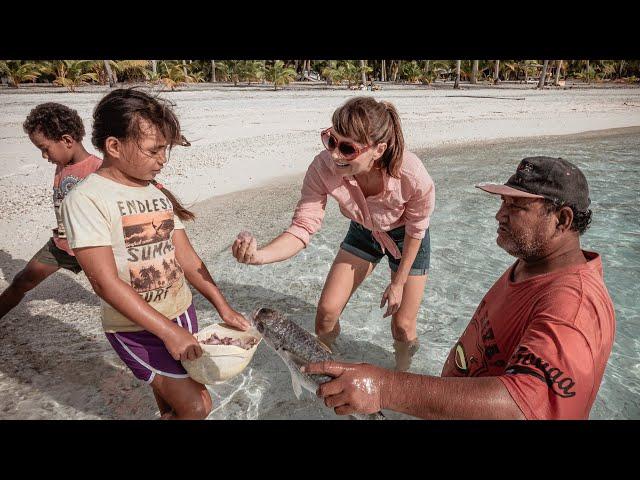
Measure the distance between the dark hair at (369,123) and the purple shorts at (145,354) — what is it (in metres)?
1.80

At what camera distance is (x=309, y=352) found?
1.91 metres

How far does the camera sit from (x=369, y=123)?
2.87 metres

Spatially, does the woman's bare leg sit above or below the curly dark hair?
below

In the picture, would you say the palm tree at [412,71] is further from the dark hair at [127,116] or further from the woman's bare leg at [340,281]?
the dark hair at [127,116]

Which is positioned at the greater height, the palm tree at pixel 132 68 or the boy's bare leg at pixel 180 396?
the palm tree at pixel 132 68

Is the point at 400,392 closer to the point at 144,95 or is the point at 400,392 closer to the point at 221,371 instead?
the point at 221,371

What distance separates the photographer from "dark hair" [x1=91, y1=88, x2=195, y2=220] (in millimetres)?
2234

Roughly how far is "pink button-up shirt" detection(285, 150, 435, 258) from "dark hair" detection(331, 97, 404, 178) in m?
0.28

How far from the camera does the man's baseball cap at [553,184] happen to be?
2.02 metres

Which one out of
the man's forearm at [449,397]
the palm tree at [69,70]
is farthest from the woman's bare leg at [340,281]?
the palm tree at [69,70]

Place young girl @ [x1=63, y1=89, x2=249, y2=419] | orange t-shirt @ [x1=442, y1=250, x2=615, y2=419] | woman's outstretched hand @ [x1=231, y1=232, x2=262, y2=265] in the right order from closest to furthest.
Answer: orange t-shirt @ [x1=442, y1=250, x2=615, y2=419]
young girl @ [x1=63, y1=89, x2=249, y2=419]
woman's outstretched hand @ [x1=231, y1=232, x2=262, y2=265]

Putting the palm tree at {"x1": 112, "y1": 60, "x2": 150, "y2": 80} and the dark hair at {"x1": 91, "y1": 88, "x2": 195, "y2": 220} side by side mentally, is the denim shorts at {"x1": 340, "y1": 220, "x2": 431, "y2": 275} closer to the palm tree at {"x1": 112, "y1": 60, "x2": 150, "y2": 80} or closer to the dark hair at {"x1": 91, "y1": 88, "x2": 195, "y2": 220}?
the dark hair at {"x1": 91, "y1": 88, "x2": 195, "y2": 220}

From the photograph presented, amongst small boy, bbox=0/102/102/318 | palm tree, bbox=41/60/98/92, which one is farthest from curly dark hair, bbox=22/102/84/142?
palm tree, bbox=41/60/98/92
